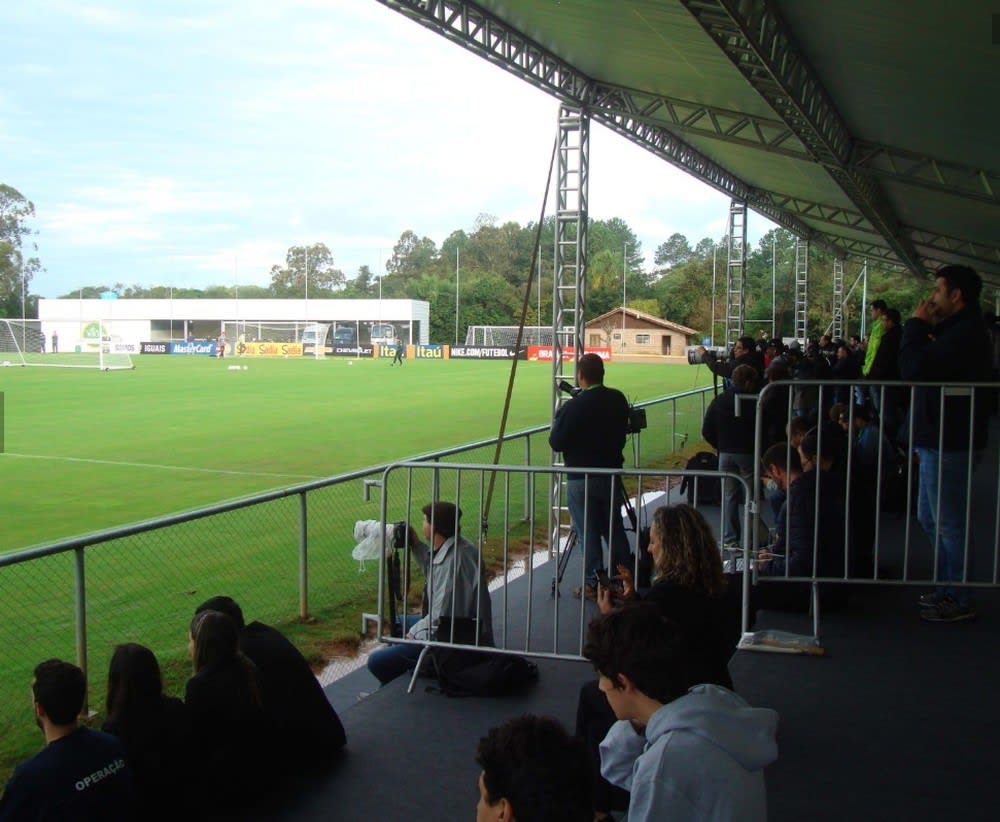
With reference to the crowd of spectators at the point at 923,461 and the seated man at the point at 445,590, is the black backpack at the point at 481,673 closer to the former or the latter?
the seated man at the point at 445,590

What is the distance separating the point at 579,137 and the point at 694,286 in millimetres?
67207

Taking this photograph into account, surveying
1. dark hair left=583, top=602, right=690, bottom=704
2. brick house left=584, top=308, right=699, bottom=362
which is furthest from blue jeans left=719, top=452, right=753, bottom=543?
brick house left=584, top=308, right=699, bottom=362

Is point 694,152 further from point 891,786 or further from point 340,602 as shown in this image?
point 891,786

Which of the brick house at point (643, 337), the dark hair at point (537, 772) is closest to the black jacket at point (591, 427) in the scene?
the dark hair at point (537, 772)

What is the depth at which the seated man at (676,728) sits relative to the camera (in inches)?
80.0

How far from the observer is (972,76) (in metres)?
8.72

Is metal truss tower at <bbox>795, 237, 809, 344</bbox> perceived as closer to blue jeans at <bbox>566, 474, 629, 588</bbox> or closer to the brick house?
blue jeans at <bbox>566, 474, 629, 588</bbox>

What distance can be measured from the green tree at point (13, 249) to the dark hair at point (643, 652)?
86.9 meters

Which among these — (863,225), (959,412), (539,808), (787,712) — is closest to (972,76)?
(959,412)

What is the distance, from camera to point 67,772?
2848 mm

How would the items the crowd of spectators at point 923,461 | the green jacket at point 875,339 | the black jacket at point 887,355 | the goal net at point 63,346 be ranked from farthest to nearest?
1. the goal net at point 63,346
2. the green jacket at point 875,339
3. the black jacket at point 887,355
4. the crowd of spectators at point 923,461

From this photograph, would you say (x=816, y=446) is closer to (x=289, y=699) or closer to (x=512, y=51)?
(x=289, y=699)

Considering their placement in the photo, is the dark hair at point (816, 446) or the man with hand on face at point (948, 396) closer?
the man with hand on face at point (948, 396)

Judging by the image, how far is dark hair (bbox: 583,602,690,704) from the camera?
7.38 feet
